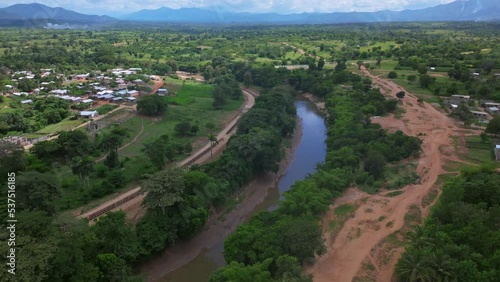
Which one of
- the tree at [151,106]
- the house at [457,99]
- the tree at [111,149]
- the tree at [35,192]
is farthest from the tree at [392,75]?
the tree at [35,192]

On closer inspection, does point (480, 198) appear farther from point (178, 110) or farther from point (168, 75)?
point (168, 75)

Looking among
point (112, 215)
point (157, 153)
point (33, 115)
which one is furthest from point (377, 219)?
point (33, 115)

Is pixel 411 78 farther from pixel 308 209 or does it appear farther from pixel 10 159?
pixel 10 159

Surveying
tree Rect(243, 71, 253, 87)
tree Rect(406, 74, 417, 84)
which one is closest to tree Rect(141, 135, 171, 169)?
tree Rect(243, 71, 253, 87)

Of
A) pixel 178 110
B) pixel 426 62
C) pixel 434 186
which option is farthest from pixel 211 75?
pixel 434 186

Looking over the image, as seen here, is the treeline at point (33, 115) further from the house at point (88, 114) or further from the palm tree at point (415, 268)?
the palm tree at point (415, 268)

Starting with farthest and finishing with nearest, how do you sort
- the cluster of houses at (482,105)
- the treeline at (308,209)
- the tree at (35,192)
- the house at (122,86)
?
the house at (122,86) < the cluster of houses at (482,105) < the tree at (35,192) < the treeline at (308,209)
